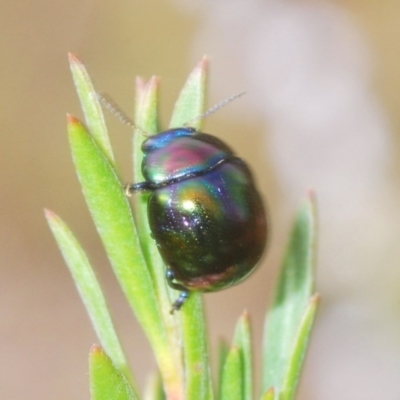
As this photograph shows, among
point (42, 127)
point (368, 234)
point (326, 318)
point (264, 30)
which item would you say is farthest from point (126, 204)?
point (264, 30)

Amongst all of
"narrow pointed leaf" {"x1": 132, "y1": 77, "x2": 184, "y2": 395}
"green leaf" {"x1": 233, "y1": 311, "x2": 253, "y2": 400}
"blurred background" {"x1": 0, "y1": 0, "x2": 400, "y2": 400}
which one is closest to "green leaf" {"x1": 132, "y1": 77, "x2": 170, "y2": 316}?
"narrow pointed leaf" {"x1": 132, "y1": 77, "x2": 184, "y2": 395}

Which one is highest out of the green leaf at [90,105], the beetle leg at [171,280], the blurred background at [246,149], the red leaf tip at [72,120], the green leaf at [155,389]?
the blurred background at [246,149]

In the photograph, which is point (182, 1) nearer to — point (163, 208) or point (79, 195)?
point (79, 195)

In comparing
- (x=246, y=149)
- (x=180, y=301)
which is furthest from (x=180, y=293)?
(x=246, y=149)

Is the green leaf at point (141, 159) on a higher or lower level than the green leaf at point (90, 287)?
higher

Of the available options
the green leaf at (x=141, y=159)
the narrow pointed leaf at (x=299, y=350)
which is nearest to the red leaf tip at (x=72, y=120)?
the green leaf at (x=141, y=159)

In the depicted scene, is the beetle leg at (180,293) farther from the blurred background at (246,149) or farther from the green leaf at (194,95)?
the blurred background at (246,149)
